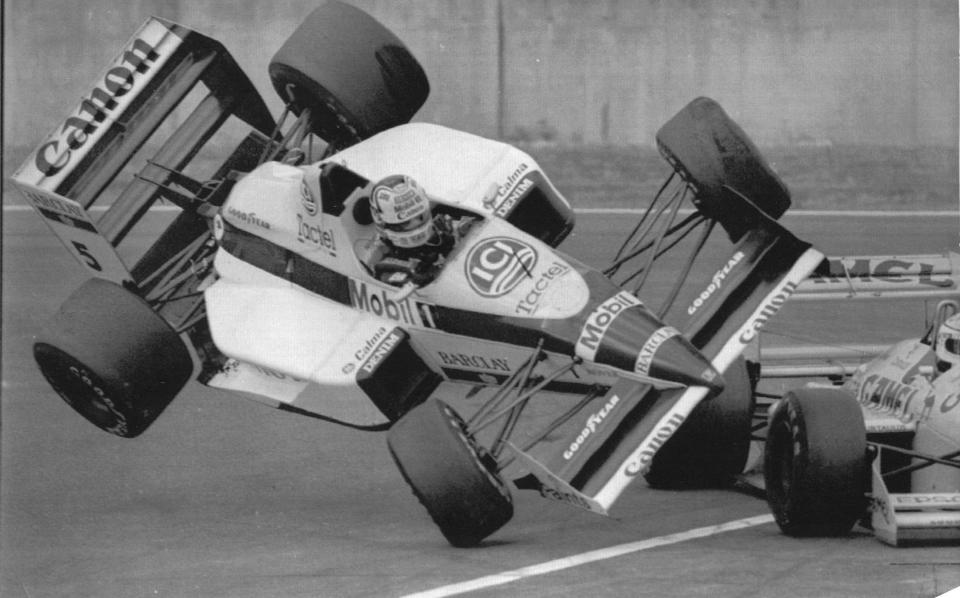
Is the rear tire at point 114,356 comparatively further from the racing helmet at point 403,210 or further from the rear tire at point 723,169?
the rear tire at point 723,169

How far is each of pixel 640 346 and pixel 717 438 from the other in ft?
4.36

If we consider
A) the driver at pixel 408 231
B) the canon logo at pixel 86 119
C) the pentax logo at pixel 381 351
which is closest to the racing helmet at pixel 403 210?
the driver at pixel 408 231

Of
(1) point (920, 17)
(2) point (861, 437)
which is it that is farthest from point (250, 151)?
(1) point (920, 17)

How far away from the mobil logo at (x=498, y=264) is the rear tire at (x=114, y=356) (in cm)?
183

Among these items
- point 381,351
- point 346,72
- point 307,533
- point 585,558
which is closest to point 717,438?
point 585,558

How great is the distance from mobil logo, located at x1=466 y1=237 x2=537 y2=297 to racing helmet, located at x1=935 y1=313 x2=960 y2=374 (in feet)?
6.57

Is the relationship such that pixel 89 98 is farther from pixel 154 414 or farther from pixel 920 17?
pixel 920 17

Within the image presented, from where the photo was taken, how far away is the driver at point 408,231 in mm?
7946

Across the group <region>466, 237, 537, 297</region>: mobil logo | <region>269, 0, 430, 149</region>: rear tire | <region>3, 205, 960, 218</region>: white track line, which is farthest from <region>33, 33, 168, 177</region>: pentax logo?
<region>3, 205, 960, 218</region>: white track line

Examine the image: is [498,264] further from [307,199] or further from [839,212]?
[839,212]

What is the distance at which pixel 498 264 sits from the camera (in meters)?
7.95

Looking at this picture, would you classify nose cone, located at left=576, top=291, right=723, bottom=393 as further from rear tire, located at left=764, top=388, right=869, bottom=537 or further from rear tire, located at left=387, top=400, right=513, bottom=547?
rear tire, located at left=387, top=400, right=513, bottom=547

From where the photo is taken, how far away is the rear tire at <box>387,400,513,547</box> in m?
7.03

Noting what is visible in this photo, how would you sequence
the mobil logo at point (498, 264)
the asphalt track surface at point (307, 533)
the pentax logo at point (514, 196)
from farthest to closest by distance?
the pentax logo at point (514, 196) < the mobil logo at point (498, 264) < the asphalt track surface at point (307, 533)
